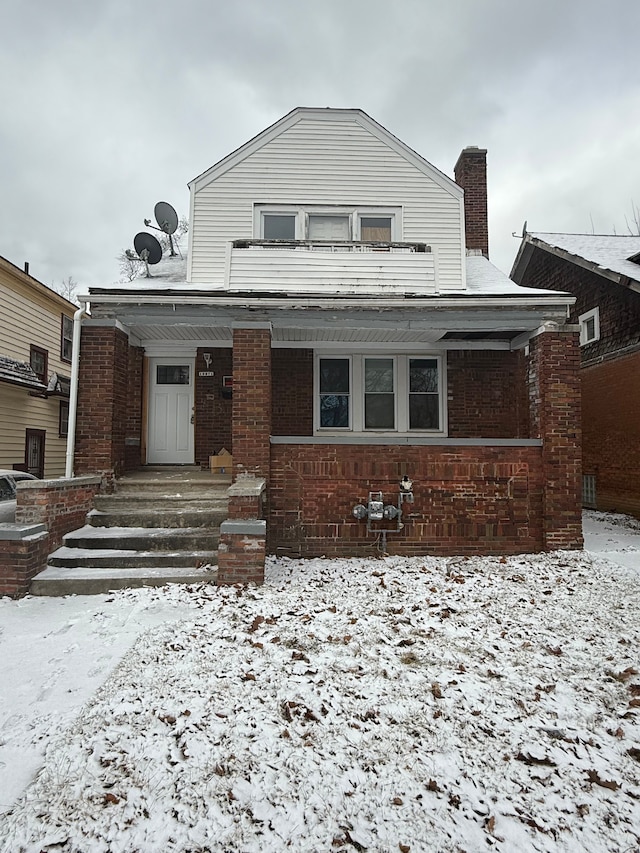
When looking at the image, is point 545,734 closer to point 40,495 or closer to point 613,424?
point 40,495

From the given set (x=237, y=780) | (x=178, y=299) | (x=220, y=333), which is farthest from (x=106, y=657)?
(x=220, y=333)

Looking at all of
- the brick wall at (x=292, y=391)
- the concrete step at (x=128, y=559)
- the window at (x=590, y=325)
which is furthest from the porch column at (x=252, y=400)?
the window at (x=590, y=325)

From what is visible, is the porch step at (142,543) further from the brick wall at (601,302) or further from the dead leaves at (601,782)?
the brick wall at (601,302)

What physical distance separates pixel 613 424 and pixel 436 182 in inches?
288

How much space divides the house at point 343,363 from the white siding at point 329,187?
0.04m

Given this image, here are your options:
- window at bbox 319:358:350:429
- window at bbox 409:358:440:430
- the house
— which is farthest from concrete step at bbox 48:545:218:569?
window at bbox 409:358:440:430

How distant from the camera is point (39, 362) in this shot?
1550 cm

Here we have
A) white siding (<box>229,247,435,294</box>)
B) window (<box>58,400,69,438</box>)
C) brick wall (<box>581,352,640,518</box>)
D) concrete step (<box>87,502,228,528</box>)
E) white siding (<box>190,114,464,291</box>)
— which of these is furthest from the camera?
window (<box>58,400,69,438</box>)

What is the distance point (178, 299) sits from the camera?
741 cm

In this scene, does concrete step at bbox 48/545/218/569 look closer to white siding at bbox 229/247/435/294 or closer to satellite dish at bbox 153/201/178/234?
white siding at bbox 229/247/435/294

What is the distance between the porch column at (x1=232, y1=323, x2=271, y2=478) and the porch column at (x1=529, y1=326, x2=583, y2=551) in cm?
440

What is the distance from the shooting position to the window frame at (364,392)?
9680 mm

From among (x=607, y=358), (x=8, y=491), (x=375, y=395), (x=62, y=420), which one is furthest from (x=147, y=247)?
(x=607, y=358)

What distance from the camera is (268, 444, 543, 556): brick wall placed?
23.9ft
